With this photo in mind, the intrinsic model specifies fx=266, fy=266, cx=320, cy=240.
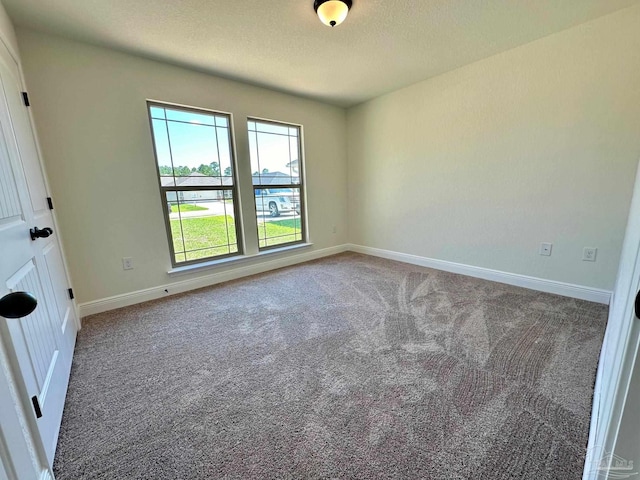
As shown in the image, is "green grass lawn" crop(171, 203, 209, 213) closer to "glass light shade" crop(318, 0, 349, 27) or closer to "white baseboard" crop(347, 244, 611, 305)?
"glass light shade" crop(318, 0, 349, 27)

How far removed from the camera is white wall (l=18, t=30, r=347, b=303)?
7.30 feet

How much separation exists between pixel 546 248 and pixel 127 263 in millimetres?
4228

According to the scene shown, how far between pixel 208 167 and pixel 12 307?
2772 mm

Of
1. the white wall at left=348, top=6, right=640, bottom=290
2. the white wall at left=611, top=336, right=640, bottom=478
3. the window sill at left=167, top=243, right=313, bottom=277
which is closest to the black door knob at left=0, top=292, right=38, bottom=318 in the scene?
the white wall at left=611, top=336, right=640, bottom=478

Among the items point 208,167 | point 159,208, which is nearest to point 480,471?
point 159,208

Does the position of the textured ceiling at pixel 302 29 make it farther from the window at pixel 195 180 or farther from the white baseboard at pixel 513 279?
the white baseboard at pixel 513 279

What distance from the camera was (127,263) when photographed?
269cm

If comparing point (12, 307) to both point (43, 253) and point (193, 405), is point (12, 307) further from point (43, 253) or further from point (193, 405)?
point (43, 253)

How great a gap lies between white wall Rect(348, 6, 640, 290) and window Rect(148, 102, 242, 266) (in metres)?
2.25

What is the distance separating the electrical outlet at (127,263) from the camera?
2674mm

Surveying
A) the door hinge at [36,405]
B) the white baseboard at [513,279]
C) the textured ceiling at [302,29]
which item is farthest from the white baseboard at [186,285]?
the textured ceiling at [302,29]

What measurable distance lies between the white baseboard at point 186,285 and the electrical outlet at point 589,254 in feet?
10.2

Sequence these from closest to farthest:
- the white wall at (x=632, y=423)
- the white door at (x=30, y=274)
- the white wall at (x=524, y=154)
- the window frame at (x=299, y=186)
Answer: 1. the white wall at (x=632, y=423)
2. the white door at (x=30, y=274)
3. the white wall at (x=524, y=154)
4. the window frame at (x=299, y=186)

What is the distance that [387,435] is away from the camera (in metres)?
1.21
